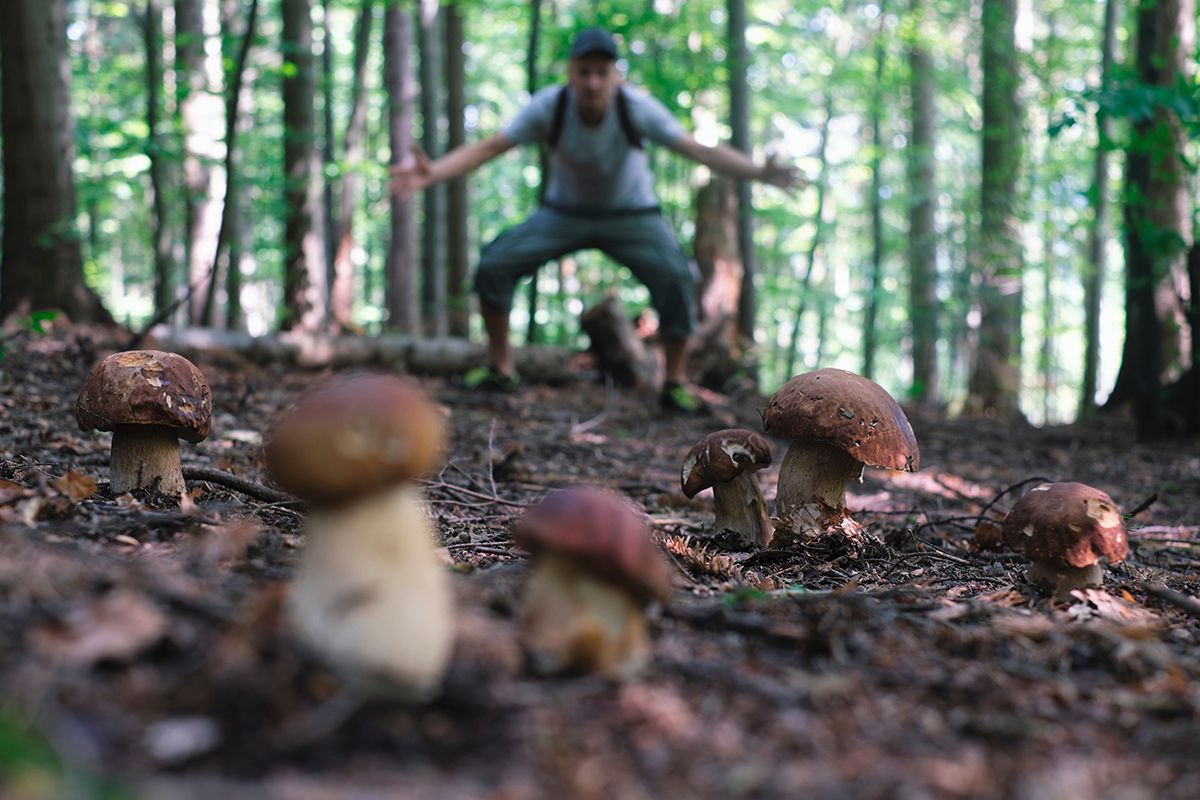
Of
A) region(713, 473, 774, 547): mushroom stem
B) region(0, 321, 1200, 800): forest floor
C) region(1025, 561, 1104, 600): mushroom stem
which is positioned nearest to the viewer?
region(0, 321, 1200, 800): forest floor

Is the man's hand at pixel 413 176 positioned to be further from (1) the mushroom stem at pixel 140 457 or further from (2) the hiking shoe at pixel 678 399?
(1) the mushroom stem at pixel 140 457

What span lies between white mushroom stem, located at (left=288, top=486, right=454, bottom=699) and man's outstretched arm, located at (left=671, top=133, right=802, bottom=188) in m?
6.20

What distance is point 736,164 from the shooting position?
24.7 feet

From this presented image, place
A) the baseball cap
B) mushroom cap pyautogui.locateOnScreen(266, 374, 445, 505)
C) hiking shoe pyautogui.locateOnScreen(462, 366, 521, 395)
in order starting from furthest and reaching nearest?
hiking shoe pyautogui.locateOnScreen(462, 366, 521, 395)
the baseball cap
mushroom cap pyautogui.locateOnScreen(266, 374, 445, 505)

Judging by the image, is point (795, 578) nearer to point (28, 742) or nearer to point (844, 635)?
point (844, 635)

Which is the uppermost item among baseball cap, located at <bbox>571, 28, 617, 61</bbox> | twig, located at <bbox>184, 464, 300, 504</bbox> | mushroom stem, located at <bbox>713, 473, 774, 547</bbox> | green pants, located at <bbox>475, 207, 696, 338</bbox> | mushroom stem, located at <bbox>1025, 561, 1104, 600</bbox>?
baseball cap, located at <bbox>571, 28, 617, 61</bbox>

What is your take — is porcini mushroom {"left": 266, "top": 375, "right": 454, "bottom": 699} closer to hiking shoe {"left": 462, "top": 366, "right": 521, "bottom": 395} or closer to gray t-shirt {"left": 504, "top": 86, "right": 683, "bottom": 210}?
gray t-shirt {"left": 504, "top": 86, "right": 683, "bottom": 210}

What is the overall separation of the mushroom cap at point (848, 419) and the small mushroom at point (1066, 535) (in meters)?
0.49

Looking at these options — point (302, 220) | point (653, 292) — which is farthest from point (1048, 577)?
point (302, 220)

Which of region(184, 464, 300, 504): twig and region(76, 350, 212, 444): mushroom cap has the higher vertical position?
region(76, 350, 212, 444): mushroom cap

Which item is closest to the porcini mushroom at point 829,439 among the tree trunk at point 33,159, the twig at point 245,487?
the twig at point 245,487

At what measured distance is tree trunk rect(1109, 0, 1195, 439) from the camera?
853 centimetres

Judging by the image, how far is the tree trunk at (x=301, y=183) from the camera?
11.3 metres

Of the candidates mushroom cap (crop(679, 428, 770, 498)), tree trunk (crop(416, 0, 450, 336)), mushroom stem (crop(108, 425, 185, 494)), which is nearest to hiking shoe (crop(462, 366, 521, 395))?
mushroom cap (crop(679, 428, 770, 498))
